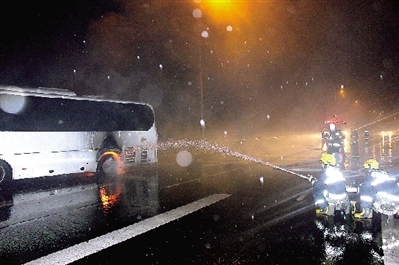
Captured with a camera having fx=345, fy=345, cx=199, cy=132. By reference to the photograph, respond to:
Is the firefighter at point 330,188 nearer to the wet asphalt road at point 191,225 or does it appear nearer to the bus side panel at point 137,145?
the wet asphalt road at point 191,225

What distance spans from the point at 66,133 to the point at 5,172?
2.26 meters

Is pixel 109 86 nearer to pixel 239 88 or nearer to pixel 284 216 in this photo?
pixel 239 88

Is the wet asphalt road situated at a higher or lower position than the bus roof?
lower

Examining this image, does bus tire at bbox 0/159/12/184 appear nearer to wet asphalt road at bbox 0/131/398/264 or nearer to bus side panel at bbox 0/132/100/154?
bus side panel at bbox 0/132/100/154

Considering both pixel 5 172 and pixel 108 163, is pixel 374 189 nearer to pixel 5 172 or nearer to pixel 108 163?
pixel 108 163

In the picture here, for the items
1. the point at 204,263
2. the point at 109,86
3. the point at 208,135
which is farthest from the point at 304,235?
the point at 109,86

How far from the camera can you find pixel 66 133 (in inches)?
455

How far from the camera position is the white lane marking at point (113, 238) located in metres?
4.98

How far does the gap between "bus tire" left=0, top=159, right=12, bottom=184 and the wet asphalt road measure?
18.5 inches

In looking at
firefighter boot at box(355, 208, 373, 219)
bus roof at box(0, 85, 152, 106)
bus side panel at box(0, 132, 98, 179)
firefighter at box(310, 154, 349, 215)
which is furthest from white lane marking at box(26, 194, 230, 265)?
bus roof at box(0, 85, 152, 106)

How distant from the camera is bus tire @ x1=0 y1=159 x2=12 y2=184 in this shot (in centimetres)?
987

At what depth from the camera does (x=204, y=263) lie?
4.72m

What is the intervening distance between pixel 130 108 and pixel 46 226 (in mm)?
8144

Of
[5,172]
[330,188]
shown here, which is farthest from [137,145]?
[330,188]
